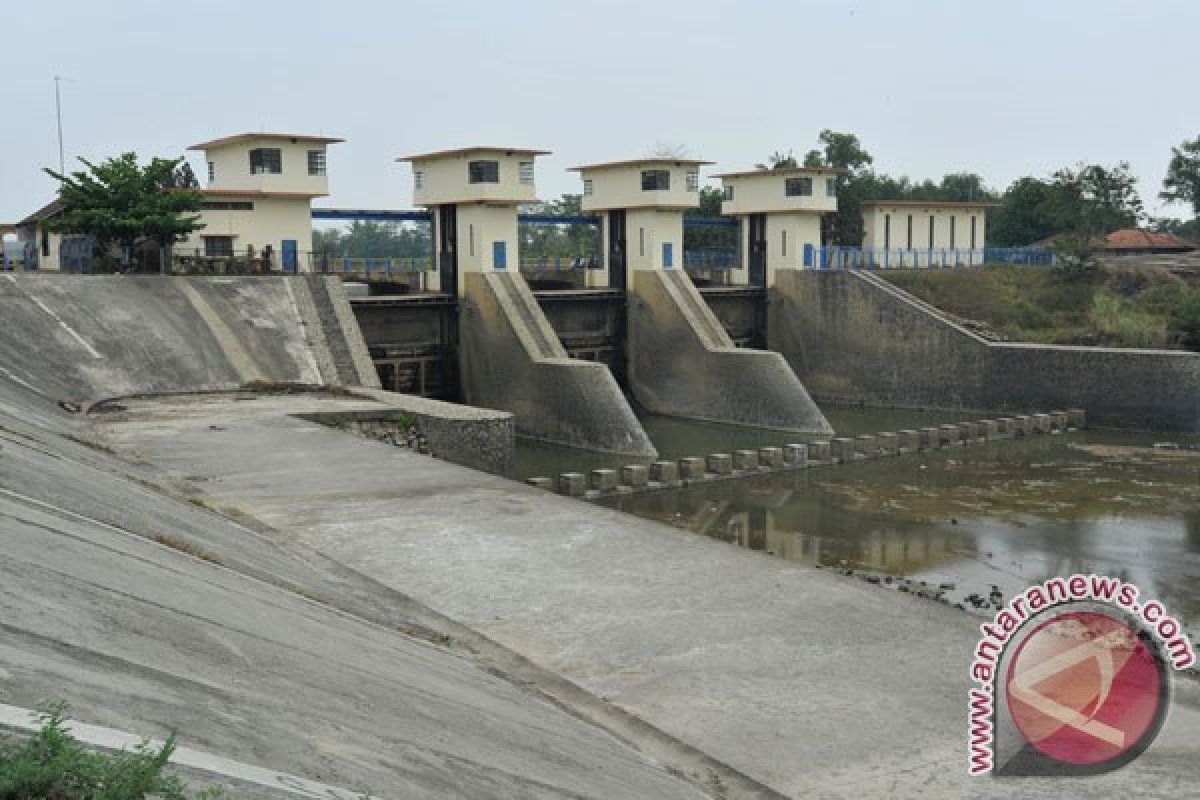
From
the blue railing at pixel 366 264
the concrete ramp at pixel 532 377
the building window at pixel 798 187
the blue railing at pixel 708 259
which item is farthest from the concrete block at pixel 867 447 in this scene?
the blue railing at pixel 708 259

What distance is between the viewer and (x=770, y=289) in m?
41.7

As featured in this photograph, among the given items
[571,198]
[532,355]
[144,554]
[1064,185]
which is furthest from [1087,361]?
[571,198]

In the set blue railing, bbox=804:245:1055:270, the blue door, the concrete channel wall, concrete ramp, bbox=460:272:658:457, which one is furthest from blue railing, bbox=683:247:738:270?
the blue door

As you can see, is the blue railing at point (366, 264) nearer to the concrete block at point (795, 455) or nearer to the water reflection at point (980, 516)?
the concrete block at point (795, 455)

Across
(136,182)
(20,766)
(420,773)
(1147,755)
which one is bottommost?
(1147,755)

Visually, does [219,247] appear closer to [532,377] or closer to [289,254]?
[289,254]

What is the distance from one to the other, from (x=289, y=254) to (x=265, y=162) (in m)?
2.48

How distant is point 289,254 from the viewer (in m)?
32.9

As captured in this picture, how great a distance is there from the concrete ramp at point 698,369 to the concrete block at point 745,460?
17.9ft

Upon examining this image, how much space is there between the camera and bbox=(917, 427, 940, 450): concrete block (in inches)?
1174

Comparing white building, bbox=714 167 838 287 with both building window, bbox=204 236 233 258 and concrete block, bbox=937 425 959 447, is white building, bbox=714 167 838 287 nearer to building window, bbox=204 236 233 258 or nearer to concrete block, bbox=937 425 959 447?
concrete block, bbox=937 425 959 447

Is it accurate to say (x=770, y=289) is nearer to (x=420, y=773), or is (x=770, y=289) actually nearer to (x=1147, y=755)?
(x=1147, y=755)

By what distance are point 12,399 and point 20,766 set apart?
15716 millimetres

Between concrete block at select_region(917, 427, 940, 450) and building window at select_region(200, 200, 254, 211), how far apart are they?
18054 millimetres
